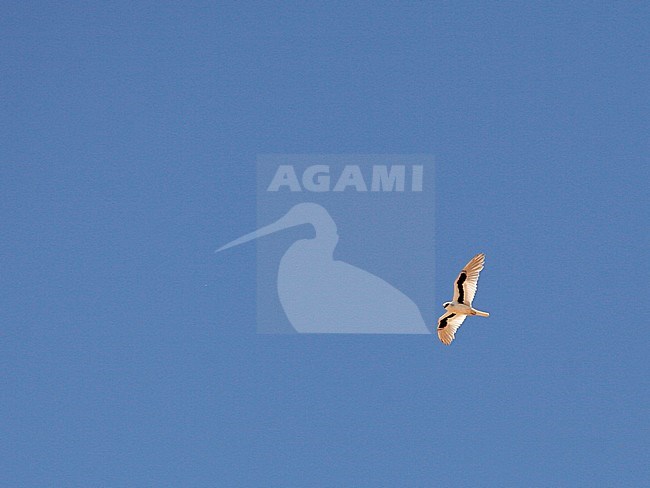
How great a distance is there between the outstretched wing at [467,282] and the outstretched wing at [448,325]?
0.18m

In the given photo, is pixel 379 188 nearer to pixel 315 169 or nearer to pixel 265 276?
pixel 315 169

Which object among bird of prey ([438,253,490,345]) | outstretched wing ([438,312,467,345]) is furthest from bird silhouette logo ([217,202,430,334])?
bird of prey ([438,253,490,345])

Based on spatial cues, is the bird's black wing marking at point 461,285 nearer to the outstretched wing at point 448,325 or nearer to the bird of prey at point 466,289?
the bird of prey at point 466,289

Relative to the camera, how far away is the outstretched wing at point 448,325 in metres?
6.16

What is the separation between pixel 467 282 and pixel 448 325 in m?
0.36

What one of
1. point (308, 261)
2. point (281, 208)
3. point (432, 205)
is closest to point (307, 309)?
point (308, 261)

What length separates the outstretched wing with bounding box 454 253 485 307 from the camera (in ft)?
19.6

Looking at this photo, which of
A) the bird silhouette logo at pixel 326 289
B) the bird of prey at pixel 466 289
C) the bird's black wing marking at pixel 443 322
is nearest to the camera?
the bird of prey at pixel 466 289

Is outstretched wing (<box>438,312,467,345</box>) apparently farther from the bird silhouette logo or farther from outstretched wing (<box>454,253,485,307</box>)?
the bird silhouette logo

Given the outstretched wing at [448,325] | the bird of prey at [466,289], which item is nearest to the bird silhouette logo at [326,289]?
the outstretched wing at [448,325]

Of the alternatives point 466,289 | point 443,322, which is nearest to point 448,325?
point 443,322

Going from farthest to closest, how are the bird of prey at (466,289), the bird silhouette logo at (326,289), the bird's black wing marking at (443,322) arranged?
the bird silhouette logo at (326,289) → the bird's black wing marking at (443,322) → the bird of prey at (466,289)

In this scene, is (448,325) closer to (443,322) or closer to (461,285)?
(443,322)

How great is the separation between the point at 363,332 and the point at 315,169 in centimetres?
121
